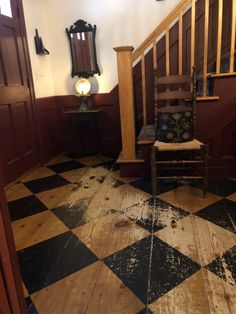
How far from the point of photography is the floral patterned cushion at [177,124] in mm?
2055

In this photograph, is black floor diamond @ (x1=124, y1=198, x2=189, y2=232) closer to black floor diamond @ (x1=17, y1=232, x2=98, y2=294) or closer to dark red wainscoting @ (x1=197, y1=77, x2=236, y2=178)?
black floor diamond @ (x1=17, y1=232, x2=98, y2=294)

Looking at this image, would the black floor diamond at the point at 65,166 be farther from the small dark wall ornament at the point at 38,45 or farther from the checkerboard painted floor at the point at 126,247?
the small dark wall ornament at the point at 38,45

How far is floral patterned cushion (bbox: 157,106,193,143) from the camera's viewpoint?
2.05 m

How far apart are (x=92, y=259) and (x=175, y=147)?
1.07 meters

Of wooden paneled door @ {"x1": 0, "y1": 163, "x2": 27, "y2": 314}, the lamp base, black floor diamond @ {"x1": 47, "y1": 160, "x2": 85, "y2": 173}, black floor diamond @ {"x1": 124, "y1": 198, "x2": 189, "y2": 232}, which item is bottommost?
black floor diamond @ {"x1": 124, "y1": 198, "x2": 189, "y2": 232}

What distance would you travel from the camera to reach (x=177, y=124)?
2.06 meters

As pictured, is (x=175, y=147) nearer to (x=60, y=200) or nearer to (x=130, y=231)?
(x=130, y=231)

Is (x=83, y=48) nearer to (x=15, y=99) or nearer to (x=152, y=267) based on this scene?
(x=15, y=99)

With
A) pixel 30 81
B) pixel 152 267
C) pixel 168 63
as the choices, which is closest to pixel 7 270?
pixel 152 267

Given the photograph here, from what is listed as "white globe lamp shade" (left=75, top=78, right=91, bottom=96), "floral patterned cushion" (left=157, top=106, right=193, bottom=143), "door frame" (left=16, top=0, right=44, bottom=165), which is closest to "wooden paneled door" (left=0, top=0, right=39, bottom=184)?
"door frame" (left=16, top=0, right=44, bottom=165)

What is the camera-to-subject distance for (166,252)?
1381mm

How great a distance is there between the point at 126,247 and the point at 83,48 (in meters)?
2.72

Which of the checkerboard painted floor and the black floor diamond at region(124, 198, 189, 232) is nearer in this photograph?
the checkerboard painted floor

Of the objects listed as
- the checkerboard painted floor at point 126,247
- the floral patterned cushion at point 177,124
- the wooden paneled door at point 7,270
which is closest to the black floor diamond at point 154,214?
the checkerboard painted floor at point 126,247
